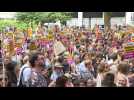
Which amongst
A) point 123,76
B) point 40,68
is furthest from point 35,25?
point 123,76

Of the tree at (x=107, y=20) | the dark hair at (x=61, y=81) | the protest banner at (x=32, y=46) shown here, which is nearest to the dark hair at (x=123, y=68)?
the tree at (x=107, y=20)

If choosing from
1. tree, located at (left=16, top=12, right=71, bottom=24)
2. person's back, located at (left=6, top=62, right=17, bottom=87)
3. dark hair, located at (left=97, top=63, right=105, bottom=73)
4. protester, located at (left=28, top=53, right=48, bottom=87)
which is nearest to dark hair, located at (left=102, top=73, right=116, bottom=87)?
dark hair, located at (left=97, top=63, right=105, bottom=73)

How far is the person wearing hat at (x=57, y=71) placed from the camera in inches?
216

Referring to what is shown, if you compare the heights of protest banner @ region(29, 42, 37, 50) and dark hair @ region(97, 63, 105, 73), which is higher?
protest banner @ region(29, 42, 37, 50)

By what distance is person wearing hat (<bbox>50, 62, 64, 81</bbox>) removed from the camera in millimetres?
5477

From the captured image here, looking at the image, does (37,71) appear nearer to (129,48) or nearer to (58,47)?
(58,47)

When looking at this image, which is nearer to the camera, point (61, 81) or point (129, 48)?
point (129, 48)

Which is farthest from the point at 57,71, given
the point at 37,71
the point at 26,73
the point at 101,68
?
the point at 101,68

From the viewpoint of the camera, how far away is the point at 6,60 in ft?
17.9

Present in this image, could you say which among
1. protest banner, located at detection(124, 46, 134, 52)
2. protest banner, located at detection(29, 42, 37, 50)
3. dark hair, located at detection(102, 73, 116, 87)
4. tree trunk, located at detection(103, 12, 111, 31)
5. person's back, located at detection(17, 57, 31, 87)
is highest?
tree trunk, located at detection(103, 12, 111, 31)

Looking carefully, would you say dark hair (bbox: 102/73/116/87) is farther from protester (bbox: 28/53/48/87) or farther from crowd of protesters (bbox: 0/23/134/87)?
protester (bbox: 28/53/48/87)

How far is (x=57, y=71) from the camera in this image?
216 inches

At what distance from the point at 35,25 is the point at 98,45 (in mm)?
1106
